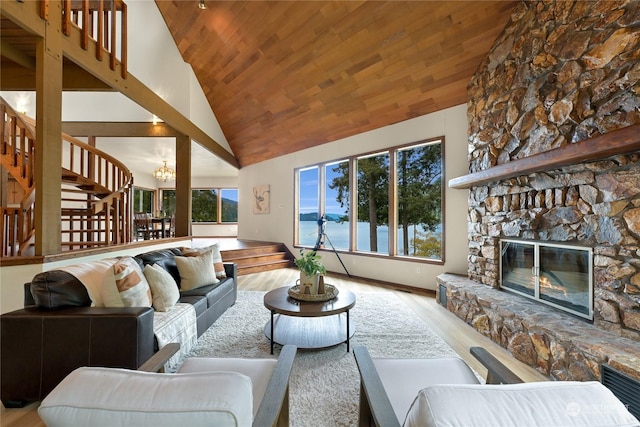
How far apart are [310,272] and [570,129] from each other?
275 centimetres

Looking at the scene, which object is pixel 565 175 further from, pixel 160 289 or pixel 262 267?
pixel 262 267

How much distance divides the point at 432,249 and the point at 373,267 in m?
1.19

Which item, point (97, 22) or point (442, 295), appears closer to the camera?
point (97, 22)

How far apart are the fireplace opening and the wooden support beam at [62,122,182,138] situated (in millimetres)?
5923

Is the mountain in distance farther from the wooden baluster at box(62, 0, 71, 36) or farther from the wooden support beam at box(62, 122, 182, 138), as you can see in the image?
the wooden baluster at box(62, 0, 71, 36)

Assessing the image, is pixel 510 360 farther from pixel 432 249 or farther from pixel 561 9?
pixel 561 9

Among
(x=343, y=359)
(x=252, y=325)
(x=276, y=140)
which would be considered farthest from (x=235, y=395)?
(x=276, y=140)

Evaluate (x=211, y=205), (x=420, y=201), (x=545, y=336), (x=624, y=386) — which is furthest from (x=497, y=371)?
(x=211, y=205)

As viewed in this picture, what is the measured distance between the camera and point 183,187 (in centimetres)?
530

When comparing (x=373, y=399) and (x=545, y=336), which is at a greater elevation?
(x=373, y=399)

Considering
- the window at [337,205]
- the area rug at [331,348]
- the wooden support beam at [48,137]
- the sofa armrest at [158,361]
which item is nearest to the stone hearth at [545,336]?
the area rug at [331,348]

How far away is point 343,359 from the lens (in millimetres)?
2471

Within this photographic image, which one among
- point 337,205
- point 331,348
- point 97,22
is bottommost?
point 331,348

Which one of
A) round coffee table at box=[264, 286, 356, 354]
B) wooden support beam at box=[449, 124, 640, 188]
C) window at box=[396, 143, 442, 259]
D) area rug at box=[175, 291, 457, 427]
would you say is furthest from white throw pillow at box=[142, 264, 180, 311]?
window at box=[396, 143, 442, 259]
